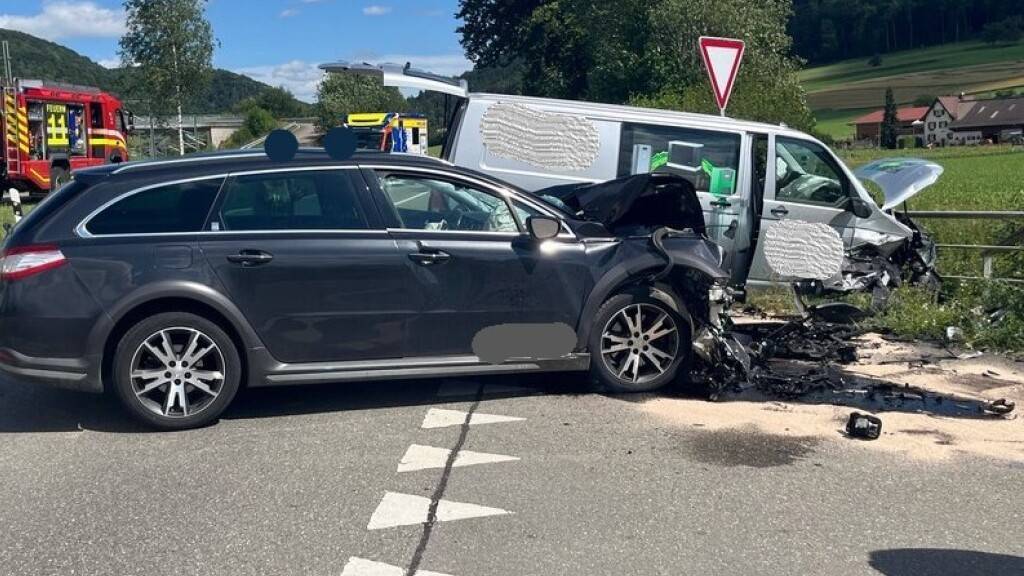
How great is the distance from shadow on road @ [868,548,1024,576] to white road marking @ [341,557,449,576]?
1879mm

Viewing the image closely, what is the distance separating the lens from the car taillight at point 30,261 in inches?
222

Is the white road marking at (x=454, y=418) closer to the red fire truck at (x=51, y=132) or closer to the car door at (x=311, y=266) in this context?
the car door at (x=311, y=266)

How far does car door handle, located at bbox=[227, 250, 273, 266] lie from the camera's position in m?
5.86

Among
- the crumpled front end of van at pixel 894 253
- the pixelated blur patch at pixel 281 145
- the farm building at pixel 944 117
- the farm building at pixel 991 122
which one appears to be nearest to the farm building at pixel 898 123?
the farm building at pixel 944 117

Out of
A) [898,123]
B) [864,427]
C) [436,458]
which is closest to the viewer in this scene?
[436,458]

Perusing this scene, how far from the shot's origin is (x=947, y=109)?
113438mm

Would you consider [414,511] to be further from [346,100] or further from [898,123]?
[898,123]

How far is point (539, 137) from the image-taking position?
8.95m

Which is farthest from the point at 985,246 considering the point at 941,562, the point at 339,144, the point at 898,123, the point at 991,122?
the point at 991,122

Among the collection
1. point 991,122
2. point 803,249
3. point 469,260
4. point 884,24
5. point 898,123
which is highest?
point 884,24

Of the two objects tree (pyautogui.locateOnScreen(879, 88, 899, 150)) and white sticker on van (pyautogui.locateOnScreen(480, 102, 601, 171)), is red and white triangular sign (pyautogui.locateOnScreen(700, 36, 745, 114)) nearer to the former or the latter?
white sticker on van (pyautogui.locateOnScreen(480, 102, 601, 171))

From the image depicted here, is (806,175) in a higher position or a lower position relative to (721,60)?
lower

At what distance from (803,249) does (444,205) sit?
13.9 feet

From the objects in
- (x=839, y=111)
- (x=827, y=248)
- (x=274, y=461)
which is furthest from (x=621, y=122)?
(x=839, y=111)
